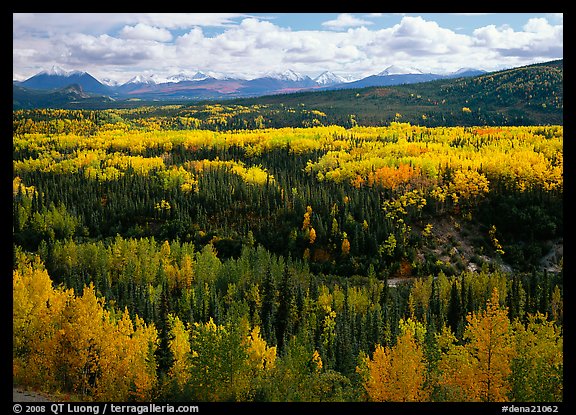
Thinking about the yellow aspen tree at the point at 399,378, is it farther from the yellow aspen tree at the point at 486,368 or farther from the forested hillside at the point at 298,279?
the yellow aspen tree at the point at 486,368

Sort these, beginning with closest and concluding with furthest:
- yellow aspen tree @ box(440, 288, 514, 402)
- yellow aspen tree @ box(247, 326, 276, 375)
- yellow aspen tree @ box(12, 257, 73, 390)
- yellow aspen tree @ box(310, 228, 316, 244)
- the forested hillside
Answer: yellow aspen tree @ box(440, 288, 514, 402), the forested hillside, yellow aspen tree @ box(12, 257, 73, 390), yellow aspen tree @ box(247, 326, 276, 375), yellow aspen tree @ box(310, 228, 316, 244)

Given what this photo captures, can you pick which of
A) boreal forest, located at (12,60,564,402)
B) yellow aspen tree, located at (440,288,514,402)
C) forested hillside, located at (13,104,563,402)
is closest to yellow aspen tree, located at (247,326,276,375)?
boreal forest, located at (12,60,564,402)

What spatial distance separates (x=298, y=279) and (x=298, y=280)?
2.00 m

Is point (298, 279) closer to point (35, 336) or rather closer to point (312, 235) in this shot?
point (312, 235)

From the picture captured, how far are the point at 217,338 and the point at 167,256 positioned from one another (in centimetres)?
7871

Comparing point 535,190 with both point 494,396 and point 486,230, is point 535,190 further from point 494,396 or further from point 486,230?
point 494,396

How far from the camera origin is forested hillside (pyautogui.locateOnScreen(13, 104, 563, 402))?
43.6m

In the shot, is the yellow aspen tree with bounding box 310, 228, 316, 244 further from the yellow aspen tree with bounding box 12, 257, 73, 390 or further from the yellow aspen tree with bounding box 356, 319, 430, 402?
the yellow aspen tree with bounding box 356, 319, 430, 402

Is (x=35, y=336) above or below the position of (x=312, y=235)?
above

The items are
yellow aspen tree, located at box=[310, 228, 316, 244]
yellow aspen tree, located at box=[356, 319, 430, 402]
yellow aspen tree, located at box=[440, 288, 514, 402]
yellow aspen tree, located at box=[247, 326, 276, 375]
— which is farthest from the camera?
yellow aspen tree, located at box=[310, 228, 316, 244]

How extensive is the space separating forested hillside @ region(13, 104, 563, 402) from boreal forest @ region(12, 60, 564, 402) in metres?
0.33

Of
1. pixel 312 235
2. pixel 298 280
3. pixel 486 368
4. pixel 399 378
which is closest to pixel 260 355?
pixel 399 378

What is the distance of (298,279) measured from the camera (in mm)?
107688
